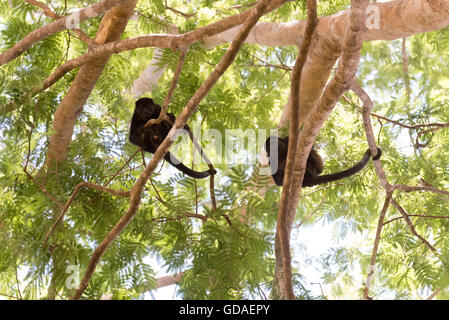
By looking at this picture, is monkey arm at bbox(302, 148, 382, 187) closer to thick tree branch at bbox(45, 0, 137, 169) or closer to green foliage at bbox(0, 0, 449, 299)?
A: green foliage at bbox(0, 0, 449, 299)

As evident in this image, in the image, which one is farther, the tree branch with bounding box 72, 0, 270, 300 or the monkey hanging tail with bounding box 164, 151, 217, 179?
the monkey hanging tail with bounding box 164, 151, 217, 179

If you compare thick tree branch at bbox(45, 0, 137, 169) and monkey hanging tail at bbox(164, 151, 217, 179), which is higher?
thick tree branch at bbox(45, 0, 137, 169)

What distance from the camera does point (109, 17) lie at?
2865 millimetres

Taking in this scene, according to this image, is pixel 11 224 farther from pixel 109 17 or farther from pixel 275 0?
pixel 275 0

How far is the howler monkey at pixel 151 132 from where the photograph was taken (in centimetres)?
278

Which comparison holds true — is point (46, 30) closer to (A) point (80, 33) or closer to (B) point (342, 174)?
(A) point (80, 33)

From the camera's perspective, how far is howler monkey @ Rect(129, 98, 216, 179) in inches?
110

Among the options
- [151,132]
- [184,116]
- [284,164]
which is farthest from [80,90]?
[284,164]

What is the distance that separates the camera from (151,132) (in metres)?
2.95

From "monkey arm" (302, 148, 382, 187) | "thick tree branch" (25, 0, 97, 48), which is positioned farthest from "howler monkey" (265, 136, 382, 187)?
"thick tree branch" (25, 0, 97, 48)

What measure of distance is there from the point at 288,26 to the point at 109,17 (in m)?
1.05

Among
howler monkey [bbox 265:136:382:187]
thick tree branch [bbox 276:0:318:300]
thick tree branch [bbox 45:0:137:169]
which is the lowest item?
thick tree branch [bbox 276:0:318:300]

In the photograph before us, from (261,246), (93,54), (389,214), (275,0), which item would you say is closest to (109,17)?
(93,54)
